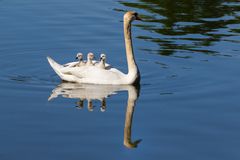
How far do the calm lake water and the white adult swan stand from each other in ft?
0.65

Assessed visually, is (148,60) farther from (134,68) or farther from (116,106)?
(116,106)

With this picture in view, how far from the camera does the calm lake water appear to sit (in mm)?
12875

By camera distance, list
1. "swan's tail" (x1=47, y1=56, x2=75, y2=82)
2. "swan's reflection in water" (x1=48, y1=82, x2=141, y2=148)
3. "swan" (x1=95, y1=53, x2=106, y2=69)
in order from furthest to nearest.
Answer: "swan's tail" (x1=47, y1=56, x2=75, y2=82), "swan" (x1=95, y1=53, x2=106, y2=69), "swan's reflection in water" (x1=48, y1=82, x2=141, y2=148)

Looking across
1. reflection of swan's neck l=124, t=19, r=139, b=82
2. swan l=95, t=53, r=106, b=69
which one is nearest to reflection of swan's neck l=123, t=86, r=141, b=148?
reflection of swan's neck l=124, t=19, r=139, b=82

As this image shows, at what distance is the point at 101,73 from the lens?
16938 mm

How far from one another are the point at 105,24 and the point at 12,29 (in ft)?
8.63

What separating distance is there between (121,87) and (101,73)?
498 mm

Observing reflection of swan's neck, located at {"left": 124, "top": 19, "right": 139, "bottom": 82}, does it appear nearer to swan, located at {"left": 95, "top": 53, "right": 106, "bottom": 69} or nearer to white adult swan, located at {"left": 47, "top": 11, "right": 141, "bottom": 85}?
white adult swan, located at {"left": 47, "top": 11, "right": 141, "bottom": 85}

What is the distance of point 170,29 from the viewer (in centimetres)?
2238

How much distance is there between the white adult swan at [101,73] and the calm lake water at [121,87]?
20cm

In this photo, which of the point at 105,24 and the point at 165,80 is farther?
the point at 105,24

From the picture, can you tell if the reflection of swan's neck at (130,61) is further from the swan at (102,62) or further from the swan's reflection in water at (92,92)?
the swan at (102,62)

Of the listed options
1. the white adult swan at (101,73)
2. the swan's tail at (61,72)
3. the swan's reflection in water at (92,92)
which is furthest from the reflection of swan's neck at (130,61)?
the swan's tail at (61,72)

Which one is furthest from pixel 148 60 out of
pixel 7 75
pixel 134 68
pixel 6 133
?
pixel 6 133
